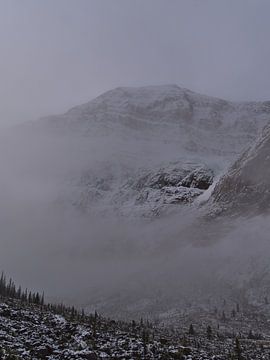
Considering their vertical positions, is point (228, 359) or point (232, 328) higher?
point (232, 328)

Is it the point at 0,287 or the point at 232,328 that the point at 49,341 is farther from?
the point at 232,328

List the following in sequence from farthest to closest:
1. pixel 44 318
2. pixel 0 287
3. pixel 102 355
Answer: pixel 0 287
pixel 44 318
pixel 102 355

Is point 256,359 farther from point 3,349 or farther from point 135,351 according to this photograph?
point 3,349

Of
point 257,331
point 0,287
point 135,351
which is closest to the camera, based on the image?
point 135,351

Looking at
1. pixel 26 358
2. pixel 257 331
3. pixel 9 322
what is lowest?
pixel 26 358

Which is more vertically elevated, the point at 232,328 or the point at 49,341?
the point at 232,328

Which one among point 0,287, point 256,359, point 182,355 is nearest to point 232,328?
point 0,287

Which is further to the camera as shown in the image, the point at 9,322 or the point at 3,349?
the point at 9,322

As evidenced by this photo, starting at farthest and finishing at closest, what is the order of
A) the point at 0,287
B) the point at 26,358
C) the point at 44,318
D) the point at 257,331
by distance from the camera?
the point at 257,331, the point at 0,287, the point at 44,318, the point at 26,358

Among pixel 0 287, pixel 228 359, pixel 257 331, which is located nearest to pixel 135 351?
pixel 228 359
